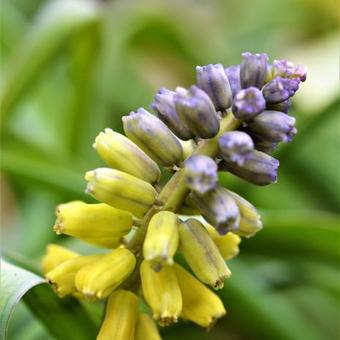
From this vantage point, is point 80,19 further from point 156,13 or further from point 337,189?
point 337,189

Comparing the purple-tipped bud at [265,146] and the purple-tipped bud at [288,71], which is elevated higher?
the purple-tipped bud at [288,71]

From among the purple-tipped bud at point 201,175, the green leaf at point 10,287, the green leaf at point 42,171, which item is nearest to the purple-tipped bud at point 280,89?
the purple-tipped bud at point 201,175

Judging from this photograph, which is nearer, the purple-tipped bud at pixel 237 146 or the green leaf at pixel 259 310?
the purple-tipped bud at pixel 237 146

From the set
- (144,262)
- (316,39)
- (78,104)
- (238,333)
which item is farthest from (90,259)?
(316,39)

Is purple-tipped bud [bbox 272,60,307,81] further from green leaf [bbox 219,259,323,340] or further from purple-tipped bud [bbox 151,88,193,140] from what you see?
green leaf [bbox 219,259,323,340]

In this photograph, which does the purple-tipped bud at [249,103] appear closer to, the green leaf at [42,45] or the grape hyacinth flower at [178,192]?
the grape hyacinth flower at [178,192]

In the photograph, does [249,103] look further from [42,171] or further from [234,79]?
[42,171]

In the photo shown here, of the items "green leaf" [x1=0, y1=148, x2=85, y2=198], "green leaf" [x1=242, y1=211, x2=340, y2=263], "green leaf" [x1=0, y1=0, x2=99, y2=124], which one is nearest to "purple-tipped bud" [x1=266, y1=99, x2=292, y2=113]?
"green leaf" [x1=242, y1=211, x2=340, y2=263]
